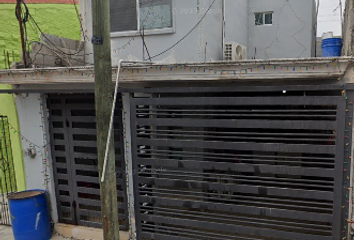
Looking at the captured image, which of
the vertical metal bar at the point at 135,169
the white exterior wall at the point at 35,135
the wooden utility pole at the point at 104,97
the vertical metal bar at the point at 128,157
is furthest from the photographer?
the white exterior wall at the point at 35,135

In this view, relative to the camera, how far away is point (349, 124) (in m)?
3.77

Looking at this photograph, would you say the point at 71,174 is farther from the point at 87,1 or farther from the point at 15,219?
the point at 87,1

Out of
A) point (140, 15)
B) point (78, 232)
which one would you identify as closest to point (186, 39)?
point (140, 15)

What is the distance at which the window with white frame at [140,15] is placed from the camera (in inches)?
255

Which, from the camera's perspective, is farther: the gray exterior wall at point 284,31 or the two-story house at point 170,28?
the gray exterior wall at point 284,31

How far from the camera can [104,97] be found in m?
3.46

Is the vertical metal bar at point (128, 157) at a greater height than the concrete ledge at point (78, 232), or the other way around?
the vertical metal bar at point (128, 157)

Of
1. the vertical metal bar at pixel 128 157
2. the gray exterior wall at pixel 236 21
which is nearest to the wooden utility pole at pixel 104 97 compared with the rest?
the vertical metal bar at pixel 128 157

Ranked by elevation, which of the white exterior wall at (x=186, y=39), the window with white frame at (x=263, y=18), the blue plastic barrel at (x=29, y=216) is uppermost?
the window with white frame at (x=263, y=18)

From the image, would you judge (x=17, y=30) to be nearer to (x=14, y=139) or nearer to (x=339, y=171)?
(x=14, y=139)

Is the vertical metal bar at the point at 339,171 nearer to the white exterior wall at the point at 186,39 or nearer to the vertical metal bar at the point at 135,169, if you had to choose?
the vertical metal bar at the point at 135,169

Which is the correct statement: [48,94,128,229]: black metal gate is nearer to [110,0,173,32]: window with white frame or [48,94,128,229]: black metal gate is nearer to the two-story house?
the two-story house

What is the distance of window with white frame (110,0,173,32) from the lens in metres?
6.47

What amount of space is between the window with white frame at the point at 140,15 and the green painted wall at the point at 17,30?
3.08 m
